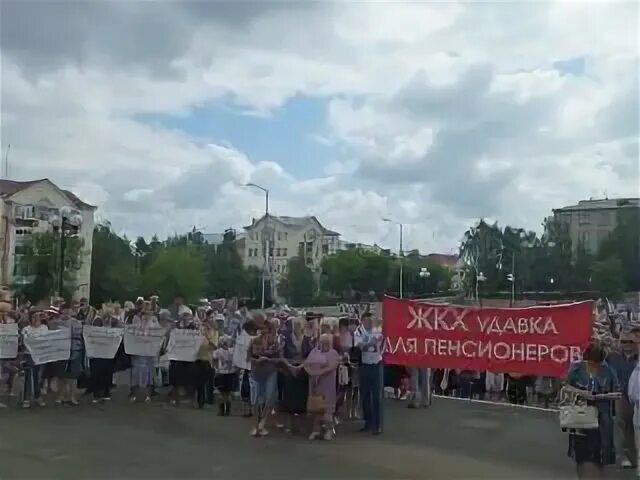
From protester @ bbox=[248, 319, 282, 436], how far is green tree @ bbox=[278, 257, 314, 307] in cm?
7863

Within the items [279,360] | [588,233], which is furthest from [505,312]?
[588,233]

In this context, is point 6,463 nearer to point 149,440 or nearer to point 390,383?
point 149,440

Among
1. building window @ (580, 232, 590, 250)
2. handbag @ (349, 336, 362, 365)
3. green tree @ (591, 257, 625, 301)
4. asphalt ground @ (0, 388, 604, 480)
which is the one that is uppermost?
building window @ (580, 232, 590, 250)

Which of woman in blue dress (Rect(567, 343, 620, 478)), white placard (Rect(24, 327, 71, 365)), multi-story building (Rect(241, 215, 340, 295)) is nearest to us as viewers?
woman in blue dress (Rect(567, 343, 620, 478))

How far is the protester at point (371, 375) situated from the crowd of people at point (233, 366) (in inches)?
0.6

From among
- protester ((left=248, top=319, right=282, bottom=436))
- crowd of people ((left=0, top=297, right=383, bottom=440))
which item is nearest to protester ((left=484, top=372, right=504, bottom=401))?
crowd of people ((left=0, top=297, right=383, bottom=440))

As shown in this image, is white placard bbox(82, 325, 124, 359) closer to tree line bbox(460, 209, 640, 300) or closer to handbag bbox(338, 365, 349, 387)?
handbag bbox(338, 365, 349, 387)

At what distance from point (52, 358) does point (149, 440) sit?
4.12 metres

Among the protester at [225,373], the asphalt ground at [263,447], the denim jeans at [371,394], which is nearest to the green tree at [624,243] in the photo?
the protester at [225,373]

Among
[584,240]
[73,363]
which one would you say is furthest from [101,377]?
[584,240]

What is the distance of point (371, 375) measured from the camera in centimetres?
1221

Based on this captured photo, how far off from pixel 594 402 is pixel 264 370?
4865 mm

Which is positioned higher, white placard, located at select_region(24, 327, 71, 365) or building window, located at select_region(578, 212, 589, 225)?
building window, located at select_region(578, 212, 589, 225)

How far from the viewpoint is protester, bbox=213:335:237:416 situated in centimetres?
1377
